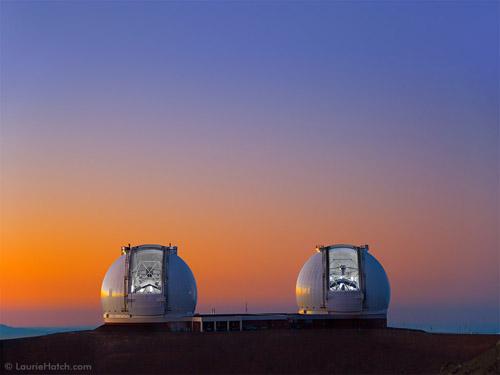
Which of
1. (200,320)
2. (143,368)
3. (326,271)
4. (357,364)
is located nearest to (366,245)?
(326,271)

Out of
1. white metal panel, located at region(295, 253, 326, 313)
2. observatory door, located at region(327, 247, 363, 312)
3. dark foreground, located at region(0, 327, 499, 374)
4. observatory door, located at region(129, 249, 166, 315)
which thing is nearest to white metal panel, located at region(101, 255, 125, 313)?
observatory door, located at region(129, 249, 166, 315)

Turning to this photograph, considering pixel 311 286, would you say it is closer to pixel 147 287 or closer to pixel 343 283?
pixel 343 283

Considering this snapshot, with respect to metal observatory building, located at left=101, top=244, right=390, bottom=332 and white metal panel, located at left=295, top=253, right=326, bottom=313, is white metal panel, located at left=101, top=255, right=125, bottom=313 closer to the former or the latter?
metal observatory building, located at left=101, top=244, right=390, bottom=332

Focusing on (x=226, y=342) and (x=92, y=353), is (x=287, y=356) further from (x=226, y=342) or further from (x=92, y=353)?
(x=92, y=353)

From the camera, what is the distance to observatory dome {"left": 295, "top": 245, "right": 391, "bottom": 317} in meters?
Result: 48.4

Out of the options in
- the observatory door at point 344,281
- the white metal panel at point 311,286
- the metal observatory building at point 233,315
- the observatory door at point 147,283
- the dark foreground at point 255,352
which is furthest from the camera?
the white metal panel at point 311,286

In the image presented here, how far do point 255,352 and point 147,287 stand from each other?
40.9 feet

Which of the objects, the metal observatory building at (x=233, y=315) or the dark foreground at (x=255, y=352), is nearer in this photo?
the dark foreground at (x=255, y=352)

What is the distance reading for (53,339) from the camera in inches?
1630

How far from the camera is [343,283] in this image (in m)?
50.0

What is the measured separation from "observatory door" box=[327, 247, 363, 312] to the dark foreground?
5.58m

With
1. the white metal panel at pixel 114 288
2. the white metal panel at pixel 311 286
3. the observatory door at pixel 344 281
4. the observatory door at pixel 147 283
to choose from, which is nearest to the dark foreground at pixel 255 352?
the observatory door at pixel 147 283

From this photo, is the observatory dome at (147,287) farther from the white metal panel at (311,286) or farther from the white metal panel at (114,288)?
the white metal panel at (311,286)

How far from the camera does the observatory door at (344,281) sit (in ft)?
159
